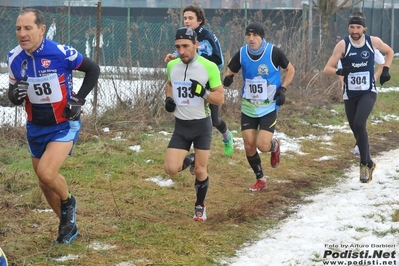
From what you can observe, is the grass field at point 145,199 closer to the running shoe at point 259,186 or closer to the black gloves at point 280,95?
the running shoe at point 259,186

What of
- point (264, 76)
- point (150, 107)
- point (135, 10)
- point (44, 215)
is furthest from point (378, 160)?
point (135, 10)

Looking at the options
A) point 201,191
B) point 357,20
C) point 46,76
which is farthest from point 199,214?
point 357,20

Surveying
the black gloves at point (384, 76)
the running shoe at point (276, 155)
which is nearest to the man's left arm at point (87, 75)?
the running shoe at point (276, 155)

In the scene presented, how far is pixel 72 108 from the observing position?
559 cm

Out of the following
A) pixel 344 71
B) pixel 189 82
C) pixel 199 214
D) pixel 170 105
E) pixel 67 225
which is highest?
pixel 189 82

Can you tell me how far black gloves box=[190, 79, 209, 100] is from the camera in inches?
253

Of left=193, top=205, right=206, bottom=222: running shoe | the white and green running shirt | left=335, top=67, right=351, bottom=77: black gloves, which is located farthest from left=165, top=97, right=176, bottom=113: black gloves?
left=335, top=67, right=351, bottom=77: black gloves

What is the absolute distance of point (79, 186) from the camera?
790 cm

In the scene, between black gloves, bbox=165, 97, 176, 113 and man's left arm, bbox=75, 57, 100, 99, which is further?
black gloves, bbox=165, 97, 176, 113

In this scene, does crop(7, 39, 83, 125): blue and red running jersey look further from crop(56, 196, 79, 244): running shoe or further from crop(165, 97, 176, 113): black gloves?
crop(165, 97, 176, 113): black gloves

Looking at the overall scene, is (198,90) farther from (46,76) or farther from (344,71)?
(344,71)

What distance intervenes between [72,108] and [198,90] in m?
1.32

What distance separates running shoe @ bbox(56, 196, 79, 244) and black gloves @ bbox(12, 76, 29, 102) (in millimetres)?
997

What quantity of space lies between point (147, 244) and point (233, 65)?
3190mm
